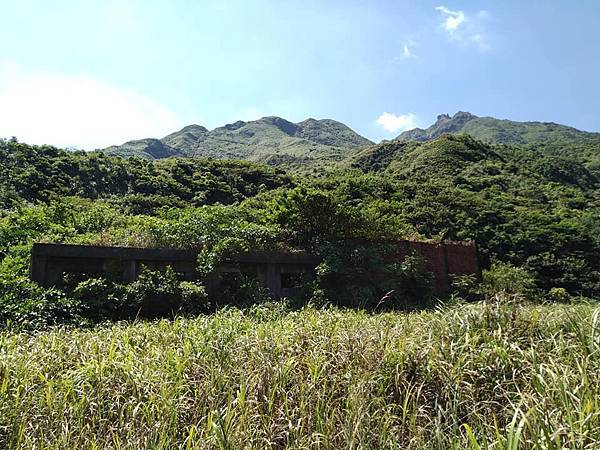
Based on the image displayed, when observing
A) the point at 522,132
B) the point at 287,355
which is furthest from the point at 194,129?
the point at 287,355

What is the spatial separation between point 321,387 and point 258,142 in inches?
3429

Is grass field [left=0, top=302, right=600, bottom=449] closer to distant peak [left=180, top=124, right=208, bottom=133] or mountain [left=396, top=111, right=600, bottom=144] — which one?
mountain [left=396, top=111, right=600, bottom=144]

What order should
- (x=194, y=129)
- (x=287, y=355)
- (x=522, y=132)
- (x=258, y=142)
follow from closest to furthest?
(x=287, y=355) < (x=522, y=132) < (x=258, y=142) < (x=194, y=129)

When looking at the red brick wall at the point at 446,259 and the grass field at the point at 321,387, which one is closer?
the grass field at the point at 321,387

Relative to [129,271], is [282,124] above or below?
above

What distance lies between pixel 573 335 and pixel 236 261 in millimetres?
4864

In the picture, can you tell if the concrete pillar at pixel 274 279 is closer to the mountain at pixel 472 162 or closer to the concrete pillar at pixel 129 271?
the concrete pillar at pixel 129 271

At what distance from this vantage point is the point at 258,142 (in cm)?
8781

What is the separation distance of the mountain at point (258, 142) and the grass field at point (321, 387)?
51.0 metres

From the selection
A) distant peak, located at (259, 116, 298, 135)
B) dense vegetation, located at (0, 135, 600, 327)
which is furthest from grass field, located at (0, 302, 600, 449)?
distant peak, located at (259, 116, 298, 135)

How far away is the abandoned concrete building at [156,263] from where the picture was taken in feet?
18.9

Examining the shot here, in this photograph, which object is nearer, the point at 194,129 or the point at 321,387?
the point at 321,387

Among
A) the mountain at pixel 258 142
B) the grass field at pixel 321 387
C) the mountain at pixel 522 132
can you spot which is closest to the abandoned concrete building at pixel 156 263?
the grass field at pixel 321 387

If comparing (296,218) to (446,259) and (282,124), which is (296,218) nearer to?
(446,259)
